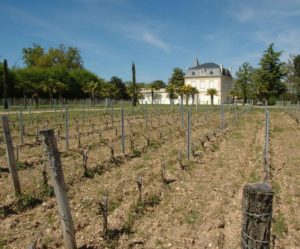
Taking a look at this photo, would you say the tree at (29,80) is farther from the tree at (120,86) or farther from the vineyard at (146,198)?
the vineyard at (146,198)

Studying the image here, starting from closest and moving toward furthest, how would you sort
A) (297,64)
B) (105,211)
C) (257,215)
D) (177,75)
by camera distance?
(257,215) < (105,211) < (297,64) < (177,75)

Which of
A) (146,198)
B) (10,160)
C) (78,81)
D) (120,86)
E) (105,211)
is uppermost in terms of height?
(78,81)

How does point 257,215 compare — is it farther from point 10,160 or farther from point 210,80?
point 210,80

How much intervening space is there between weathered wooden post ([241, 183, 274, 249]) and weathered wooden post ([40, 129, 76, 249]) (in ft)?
7.94

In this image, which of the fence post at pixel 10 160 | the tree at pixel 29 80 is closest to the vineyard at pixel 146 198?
the fence post at pixel 10 160

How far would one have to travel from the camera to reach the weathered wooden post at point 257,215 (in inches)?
105

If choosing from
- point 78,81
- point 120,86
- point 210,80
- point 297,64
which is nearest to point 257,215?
point 78,81

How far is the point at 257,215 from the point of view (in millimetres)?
2713

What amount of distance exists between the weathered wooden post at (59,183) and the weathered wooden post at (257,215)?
7.94 feet

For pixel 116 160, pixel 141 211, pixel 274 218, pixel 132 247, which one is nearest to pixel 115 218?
pixel 141 211

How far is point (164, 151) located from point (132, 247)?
21.1 feet

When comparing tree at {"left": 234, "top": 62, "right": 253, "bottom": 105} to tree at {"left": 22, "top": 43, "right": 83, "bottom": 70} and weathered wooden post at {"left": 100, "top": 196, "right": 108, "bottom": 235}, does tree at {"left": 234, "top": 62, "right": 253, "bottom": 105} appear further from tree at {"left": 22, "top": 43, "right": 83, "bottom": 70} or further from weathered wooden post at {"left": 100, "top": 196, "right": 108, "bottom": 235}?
weathered wooden post at {"left": 100, "top": 196, "right": 108, "bottom": 235}

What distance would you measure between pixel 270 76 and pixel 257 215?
58604 millimetres

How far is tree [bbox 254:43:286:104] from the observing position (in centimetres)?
5775
